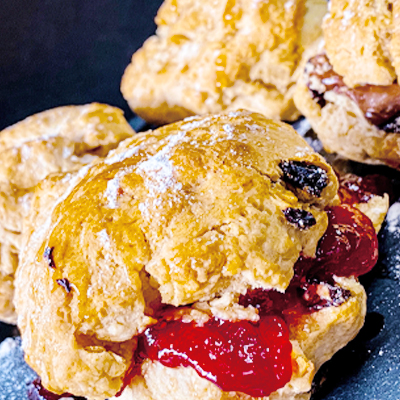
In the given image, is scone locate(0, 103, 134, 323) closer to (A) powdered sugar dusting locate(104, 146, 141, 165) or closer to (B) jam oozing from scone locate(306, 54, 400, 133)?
(A) powdered sugar dusting locate(104, 146, 141, 165)

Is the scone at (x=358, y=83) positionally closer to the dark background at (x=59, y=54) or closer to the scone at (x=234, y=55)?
the scone at (x=234, y=55)

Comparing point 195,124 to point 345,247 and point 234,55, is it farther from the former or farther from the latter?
point 234,55

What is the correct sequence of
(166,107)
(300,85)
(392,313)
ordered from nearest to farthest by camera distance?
(392,313), (300,85), (166,107)

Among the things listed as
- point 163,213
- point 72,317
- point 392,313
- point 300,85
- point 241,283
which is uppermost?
point 300,85

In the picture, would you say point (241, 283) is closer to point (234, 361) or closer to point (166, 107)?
point (234, 361)

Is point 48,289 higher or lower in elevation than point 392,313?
higher

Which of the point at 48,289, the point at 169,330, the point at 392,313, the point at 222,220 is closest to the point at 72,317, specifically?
the point at 48,289

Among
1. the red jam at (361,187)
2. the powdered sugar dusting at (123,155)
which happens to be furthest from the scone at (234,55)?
the powdered sugar dusting at (123,155)
